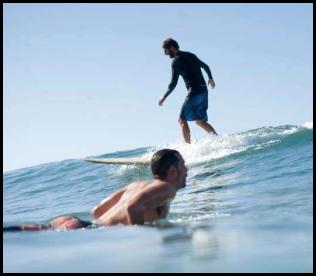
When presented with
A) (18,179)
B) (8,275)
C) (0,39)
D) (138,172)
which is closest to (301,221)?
(8,275)

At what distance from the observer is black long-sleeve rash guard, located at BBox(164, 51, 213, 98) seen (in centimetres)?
1002

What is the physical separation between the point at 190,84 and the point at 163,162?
18.7ft

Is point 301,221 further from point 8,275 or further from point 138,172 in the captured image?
point 138,172

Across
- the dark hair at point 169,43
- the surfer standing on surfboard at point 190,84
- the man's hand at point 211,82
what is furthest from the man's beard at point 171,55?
the man's hand at point 211,82

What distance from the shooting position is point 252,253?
313 cm

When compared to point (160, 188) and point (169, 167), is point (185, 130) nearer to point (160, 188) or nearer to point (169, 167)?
point (169, 167)

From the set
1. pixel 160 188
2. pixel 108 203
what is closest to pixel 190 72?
pixel 108 203

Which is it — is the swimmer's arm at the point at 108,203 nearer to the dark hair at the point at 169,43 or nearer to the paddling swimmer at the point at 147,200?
the paddling swimmer at the point at 147,200

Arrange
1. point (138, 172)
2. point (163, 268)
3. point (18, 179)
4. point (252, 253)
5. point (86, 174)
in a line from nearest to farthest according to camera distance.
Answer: point (163, 268) → point (252, 253) → point (138, 172) → point (86, 174) → point (18, 179)

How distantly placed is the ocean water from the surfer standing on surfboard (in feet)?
2.86

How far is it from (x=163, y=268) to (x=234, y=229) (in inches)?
51.4

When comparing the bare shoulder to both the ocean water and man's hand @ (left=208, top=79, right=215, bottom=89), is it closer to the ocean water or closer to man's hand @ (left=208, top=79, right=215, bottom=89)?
the ocean water

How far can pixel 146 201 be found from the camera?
4492 millimetres

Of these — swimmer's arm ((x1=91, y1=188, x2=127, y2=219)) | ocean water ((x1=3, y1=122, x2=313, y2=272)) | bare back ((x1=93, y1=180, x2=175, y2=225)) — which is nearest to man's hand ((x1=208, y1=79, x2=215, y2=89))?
ocean water ((x1=3, y1=122, x2=313, y2=272))
